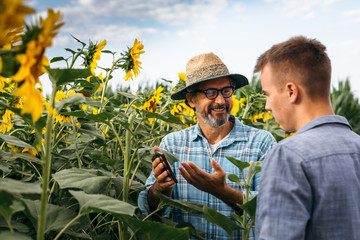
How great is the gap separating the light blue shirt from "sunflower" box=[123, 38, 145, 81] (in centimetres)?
111

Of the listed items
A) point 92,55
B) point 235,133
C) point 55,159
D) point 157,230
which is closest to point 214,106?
point 235,133

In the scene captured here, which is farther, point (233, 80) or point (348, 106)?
point (348, 106)

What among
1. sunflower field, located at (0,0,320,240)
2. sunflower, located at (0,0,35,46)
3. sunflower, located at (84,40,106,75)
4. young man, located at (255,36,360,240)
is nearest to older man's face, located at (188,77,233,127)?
sunflower field, located at (0,0,320,240)

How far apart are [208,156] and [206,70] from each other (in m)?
0.43

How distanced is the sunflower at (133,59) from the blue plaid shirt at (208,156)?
378 millimetres

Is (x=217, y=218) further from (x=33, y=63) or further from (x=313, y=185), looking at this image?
(x=33, y=63)

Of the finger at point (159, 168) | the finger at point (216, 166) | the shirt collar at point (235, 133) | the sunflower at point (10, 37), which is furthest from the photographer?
the shirt collar at point (235, 133)

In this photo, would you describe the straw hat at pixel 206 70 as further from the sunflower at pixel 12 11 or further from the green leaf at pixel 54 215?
the sunflower at pixel 12 11

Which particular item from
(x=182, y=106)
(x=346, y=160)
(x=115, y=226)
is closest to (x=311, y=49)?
(x=346, y=160)

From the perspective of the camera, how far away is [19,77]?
60 cm

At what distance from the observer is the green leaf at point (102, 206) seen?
2.84ft

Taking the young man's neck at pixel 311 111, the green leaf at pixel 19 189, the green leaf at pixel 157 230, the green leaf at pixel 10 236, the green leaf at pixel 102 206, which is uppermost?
the young man's neck at pixel 311 111

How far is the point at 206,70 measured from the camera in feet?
6.50

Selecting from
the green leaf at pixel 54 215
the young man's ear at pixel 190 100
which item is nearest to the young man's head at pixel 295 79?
the green leaf at pixel 54 215
